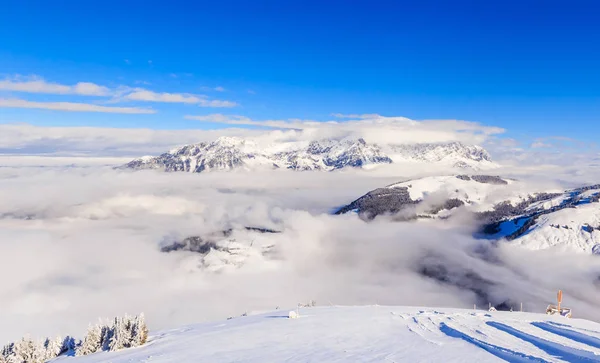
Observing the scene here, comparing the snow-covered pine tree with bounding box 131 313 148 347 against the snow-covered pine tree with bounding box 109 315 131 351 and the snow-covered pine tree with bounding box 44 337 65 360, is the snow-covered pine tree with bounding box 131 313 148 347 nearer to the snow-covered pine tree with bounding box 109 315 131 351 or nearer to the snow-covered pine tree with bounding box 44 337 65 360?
the snow-covered pine tree with bounding box 109 315 131 351

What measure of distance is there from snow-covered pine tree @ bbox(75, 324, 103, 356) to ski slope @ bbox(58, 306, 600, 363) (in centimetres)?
257

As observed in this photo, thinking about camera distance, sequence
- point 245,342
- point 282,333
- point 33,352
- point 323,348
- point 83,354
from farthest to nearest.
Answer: point 33,352 → point 83,354 → point 282,333 → point 245,342 → point 323,348

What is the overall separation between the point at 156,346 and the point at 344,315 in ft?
56.6

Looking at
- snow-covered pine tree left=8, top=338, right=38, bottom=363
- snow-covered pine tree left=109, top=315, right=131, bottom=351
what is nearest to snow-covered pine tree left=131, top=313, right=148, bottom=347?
snow-covered pine tree left=109, top=315, right=131, bottom=351

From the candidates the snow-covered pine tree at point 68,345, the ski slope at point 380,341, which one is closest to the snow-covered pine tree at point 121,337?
the ski slope at point 380,341

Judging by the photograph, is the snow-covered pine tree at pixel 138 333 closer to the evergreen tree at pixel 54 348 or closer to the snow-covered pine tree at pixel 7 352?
the evergreen tree at pixel 54 348

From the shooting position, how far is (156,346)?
31.7 metres

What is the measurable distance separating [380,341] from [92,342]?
2747cm

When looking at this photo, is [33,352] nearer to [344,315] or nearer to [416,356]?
[344,315]

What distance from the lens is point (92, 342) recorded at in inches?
1442

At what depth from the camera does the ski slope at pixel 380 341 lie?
2267cm

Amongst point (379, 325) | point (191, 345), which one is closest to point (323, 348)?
point (379, 325)

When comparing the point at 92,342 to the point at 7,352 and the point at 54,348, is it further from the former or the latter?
the point at 7,352

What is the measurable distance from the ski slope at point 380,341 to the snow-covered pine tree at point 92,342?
2574mm
